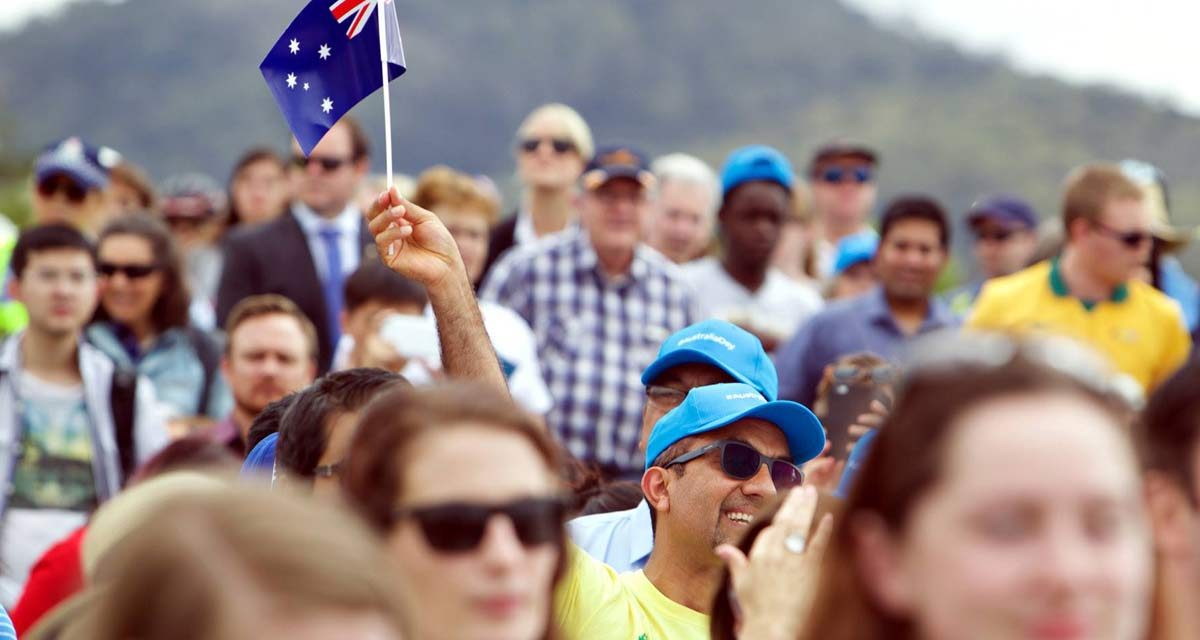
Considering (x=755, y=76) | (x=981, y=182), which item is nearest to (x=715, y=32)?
(x=755, y=76)

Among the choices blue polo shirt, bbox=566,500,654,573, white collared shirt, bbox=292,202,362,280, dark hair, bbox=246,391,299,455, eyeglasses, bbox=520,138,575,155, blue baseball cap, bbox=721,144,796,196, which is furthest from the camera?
eyeglasses, bbox=520,138,575,155

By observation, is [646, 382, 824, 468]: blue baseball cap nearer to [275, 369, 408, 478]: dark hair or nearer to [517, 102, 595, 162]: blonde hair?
[275, 369, 408, 478]: dark hair

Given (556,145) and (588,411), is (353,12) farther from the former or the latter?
(556,145)

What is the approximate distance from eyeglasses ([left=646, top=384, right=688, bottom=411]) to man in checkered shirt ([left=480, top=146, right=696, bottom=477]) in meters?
2.51

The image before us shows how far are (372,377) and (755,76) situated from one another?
59.1 metres

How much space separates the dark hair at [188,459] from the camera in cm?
371

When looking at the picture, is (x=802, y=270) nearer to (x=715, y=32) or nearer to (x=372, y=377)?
(x=372, y=377)

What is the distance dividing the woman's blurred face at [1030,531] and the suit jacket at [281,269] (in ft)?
22.8

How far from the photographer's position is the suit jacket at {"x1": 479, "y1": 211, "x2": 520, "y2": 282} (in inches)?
412

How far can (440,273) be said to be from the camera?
5.11 meters

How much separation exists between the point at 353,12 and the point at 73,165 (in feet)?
15.6

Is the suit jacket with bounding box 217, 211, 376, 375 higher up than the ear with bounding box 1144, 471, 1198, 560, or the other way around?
the suit jacket with bounding box 217, 211, 376, 375

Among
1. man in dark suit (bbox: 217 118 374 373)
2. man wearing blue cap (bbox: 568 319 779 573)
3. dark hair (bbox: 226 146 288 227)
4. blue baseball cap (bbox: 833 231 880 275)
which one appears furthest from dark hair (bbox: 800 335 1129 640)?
dark hair (bbox: 226 146 288 227)

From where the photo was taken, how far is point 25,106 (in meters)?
49.9
